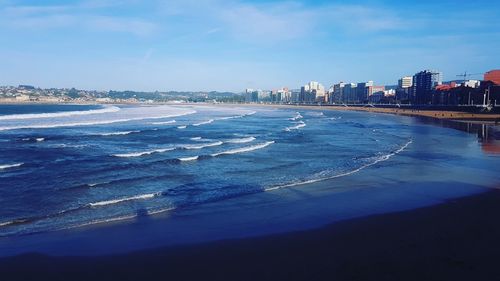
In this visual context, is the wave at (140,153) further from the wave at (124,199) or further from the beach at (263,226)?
the wave at (124,199)

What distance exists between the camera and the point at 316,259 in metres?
7.00

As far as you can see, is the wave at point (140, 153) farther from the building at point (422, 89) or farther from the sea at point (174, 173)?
the building at point (422, 89)

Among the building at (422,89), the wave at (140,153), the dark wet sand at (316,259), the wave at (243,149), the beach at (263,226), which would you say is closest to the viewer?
the dark wet sand at (316,259)

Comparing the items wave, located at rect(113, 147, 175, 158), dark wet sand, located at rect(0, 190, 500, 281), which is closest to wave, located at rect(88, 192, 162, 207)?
dark wet sand, located at rect(0, 190, 500, 281)

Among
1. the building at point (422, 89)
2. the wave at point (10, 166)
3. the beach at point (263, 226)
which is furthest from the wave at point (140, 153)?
the building at point (422, 89)

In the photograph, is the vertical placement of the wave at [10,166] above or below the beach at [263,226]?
above

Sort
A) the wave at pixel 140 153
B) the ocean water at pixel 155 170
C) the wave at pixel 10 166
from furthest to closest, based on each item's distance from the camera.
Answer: the wave at pixel 140 153
the wave at pixel 10 166
the ocean water at pixel 155 170

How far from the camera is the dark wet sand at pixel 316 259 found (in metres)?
6.31

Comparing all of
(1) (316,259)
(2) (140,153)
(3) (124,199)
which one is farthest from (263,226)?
(2) (140,153)

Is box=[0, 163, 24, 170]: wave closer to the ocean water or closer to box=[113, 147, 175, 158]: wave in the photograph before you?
the ocean water

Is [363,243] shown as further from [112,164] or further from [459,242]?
[112,164]

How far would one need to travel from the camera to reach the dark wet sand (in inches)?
248

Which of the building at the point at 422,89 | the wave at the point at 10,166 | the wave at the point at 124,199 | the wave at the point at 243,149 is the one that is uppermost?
the building at the point at 422,89

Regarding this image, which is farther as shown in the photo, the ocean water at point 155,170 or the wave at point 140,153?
the wave at point 140,153
